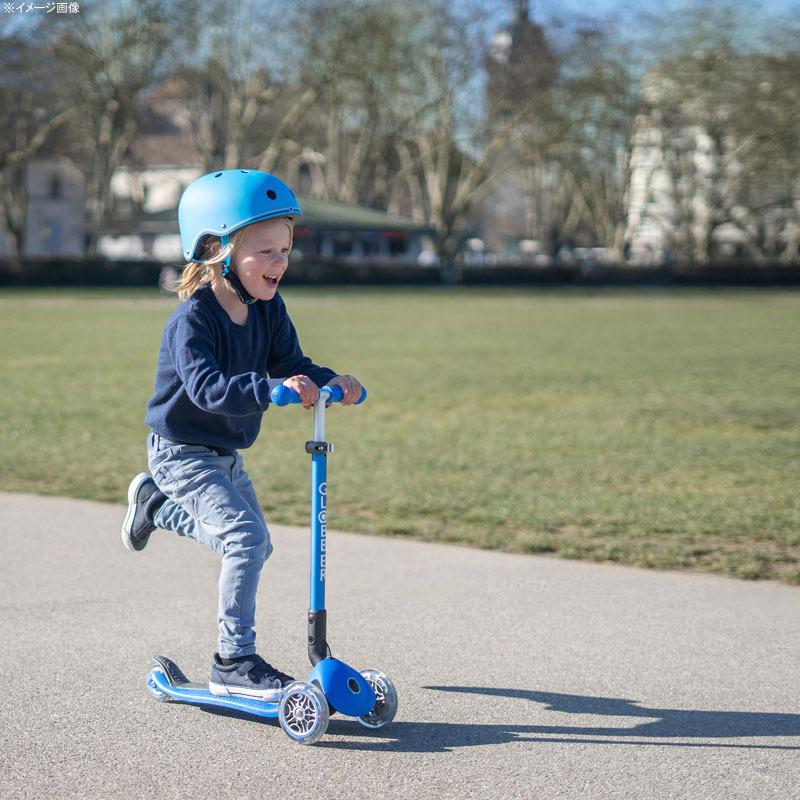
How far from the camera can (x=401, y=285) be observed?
56.1 metres

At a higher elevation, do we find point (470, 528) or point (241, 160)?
point (241, 160)

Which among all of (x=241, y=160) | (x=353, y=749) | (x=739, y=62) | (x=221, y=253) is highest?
(x=739, y=62)

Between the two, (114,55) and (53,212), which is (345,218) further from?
(53,212)

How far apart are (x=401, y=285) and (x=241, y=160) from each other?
411 inches

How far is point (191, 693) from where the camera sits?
3.82 meters

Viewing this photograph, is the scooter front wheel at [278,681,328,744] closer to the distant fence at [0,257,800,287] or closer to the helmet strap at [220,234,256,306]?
the helmet strap at [220,234,256,306]

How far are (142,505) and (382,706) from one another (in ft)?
3.57

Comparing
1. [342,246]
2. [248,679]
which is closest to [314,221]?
[342,246]

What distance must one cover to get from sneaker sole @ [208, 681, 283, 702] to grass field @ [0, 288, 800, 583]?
274cm

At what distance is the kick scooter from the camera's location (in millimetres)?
3534

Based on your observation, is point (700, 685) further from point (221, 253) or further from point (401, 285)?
point (401, 285)

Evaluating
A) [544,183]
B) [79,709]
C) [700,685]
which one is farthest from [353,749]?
[544,183]

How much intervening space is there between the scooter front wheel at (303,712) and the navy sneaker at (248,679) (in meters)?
0.08

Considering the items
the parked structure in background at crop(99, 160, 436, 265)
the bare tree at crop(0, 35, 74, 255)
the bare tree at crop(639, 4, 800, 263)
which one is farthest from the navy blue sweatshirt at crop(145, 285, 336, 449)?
the bare tree at crop(639, 4, 800, 263)
